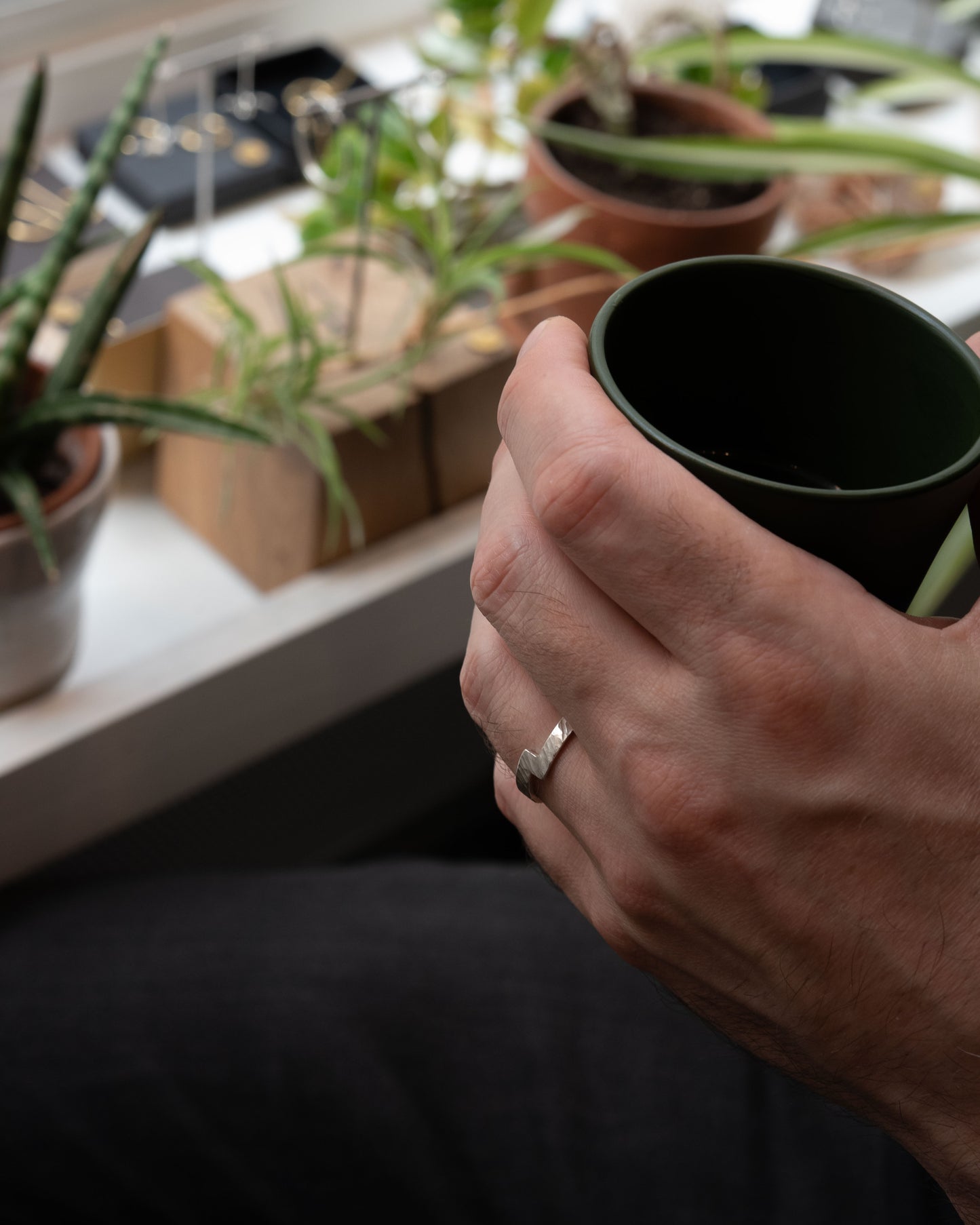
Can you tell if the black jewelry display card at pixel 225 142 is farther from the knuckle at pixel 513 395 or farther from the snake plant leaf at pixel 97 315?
the knuckle at pixel 513 395

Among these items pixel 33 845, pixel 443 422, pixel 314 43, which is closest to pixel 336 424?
pixel 443 422

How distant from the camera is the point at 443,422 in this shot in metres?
0.76

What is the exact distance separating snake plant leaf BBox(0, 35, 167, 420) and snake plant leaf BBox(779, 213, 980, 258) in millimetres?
376

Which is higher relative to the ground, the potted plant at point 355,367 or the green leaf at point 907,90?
the green leaf at point 907,90

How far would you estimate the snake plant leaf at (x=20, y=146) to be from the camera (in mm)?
590

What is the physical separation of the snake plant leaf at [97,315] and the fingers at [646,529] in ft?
1.17

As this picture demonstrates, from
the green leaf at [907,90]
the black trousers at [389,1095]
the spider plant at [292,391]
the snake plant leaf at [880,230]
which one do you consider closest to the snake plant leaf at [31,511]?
the spider plant at [292,391]

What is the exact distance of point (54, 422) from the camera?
59 cm

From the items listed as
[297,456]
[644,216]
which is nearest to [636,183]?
[644,216]

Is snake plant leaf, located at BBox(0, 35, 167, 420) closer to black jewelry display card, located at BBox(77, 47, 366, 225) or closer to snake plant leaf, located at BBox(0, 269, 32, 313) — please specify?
snake plant leaf, located at BBox(0, 269, 32, 313)

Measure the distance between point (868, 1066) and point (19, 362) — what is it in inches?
19.5

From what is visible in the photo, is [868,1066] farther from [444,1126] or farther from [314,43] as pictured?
[314,43]

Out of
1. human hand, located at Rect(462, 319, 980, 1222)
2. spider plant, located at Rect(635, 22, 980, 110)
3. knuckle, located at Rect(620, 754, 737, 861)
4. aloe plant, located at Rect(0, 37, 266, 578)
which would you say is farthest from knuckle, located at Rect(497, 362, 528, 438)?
spider plant, located at Rect(635, 22, 980, 110)

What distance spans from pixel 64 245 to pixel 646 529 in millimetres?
429
